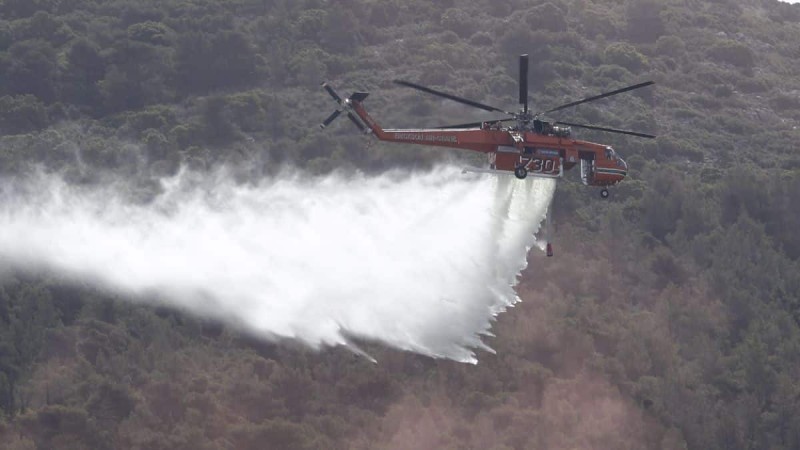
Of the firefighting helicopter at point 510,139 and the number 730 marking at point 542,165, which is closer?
→ the firefighting helicopter at point 510,139

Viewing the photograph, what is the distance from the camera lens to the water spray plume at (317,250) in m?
48.7

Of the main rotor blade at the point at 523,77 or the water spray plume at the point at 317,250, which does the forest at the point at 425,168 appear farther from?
the main rotor blade at the point at 523,77

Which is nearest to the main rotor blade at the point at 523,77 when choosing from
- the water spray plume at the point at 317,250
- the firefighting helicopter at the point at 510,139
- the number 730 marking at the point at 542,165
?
the firefighting helicopter at the point at 510,139

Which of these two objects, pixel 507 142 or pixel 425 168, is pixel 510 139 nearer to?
pixel 507 142

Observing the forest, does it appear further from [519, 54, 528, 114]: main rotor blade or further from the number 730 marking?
[519, 54, 528, 114]: main rotor blade

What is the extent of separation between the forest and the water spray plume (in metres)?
2.56

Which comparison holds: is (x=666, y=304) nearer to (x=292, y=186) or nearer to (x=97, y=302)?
(x=292, y=186)

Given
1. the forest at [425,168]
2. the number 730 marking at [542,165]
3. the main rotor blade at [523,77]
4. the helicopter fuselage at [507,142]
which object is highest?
the main rotor blade at [523,77]

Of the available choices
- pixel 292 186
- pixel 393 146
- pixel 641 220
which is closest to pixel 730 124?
pixel 641 220

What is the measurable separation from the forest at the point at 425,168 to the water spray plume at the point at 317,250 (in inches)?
101

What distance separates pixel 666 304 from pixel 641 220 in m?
9.50

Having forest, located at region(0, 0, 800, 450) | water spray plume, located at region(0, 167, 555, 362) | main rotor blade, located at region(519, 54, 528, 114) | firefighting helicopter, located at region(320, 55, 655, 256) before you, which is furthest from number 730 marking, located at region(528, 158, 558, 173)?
forest, located at region(0, 0, 800, 450)

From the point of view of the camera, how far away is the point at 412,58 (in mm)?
92500

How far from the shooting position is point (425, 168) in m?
70.8
